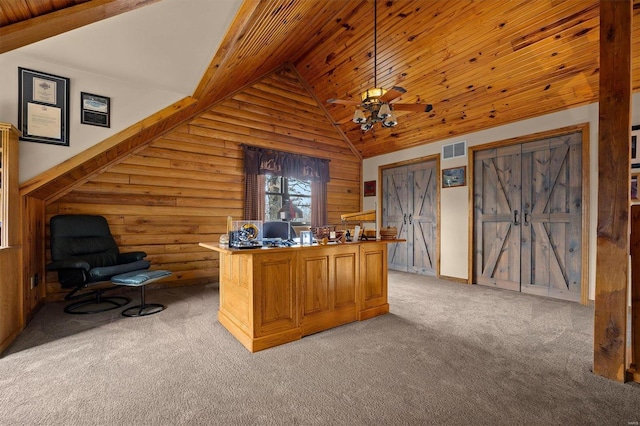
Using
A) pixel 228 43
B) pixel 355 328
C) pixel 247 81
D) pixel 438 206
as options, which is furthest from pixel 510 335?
pixel 247 81

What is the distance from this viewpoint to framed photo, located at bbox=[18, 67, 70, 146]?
2.73m

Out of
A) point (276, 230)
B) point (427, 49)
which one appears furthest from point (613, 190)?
point (427, 49)

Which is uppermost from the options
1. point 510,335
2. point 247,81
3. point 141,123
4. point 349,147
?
point 247,81

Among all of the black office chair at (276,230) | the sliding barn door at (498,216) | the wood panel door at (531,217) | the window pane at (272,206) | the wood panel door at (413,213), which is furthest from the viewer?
the wood panel door at (413,213)

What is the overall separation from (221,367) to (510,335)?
8.73 feet

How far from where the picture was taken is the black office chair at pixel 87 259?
10.7ft

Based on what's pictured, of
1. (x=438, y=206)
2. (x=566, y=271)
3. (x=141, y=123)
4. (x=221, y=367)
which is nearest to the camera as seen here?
(x=221, y=367)

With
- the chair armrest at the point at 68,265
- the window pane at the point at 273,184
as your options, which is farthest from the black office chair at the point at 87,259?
the window pane at the point at 273,184

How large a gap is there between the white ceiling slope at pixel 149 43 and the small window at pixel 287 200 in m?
2.64

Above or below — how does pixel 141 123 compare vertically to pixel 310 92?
below

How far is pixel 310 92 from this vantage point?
20.2 ft

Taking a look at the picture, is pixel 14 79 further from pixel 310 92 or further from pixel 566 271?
pixel 566 271

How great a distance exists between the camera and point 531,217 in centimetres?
439

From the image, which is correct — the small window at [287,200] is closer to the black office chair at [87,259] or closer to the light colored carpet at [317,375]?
the black office chair at [87,259]
